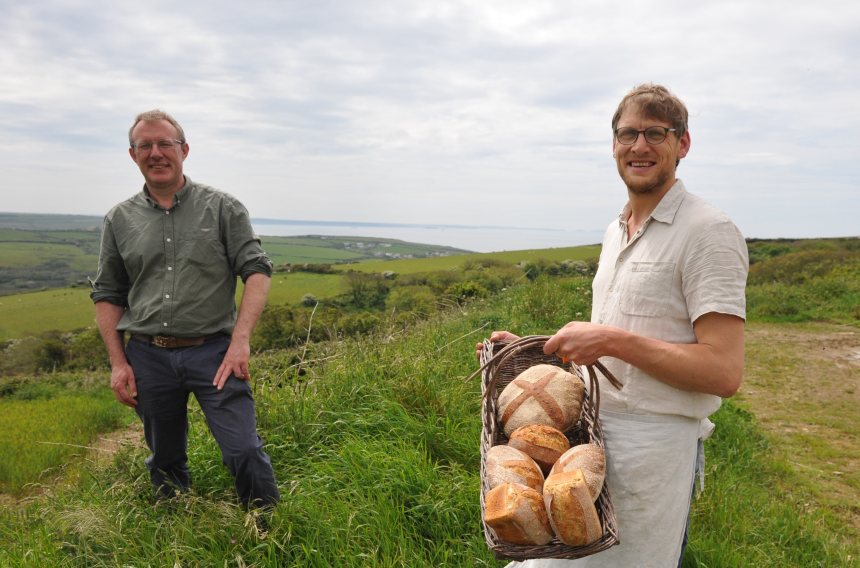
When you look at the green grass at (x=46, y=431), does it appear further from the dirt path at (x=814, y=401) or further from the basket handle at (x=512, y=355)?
the dirt path at (x=814, y=401)

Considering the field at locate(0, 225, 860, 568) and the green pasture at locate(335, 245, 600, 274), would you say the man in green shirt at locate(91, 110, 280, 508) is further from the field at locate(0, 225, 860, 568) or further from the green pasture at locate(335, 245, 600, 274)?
the green pasture at locate(335, 245, 600, 274)

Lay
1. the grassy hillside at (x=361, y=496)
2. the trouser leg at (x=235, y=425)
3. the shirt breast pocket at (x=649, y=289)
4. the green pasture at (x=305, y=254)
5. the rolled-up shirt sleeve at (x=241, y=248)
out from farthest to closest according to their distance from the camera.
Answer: the green pasture at (x=305, y=254), the rolled-up shirt sleeve at (x=241, y=248), the trouser leg at (x=235, y=425), the grassy hillside at (x=361, y=496), the shirt breast pocket at (x=649, y=289)

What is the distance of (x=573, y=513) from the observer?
5.69 feet

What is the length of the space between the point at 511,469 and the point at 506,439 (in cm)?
46

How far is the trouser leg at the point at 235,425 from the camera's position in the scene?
323cm

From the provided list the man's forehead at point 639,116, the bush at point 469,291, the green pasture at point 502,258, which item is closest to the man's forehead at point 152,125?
the man's forehead at point 639,116

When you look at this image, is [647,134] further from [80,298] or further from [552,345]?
[80,298]

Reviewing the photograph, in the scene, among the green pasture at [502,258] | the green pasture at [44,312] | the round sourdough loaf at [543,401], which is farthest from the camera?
the green pasture at [502,258]

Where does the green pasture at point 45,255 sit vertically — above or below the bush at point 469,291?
below

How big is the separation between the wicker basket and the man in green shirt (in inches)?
61.4

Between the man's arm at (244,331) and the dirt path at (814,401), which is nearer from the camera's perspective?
the man's arm at (244,331)

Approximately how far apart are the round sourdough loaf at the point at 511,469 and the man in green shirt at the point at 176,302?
5.83 ft

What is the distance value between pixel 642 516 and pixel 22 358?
24689mm

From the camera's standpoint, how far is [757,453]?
16.9 ft
